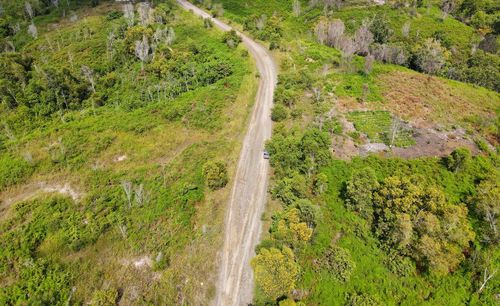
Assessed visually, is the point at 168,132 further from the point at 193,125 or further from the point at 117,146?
the point at 117,146

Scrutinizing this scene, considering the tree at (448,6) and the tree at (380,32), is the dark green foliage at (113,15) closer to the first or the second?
the tree at (380,32)

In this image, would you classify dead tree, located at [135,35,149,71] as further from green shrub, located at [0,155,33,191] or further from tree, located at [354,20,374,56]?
tree, located at [354,20,374,56]

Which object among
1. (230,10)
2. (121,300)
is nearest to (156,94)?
(121,300)

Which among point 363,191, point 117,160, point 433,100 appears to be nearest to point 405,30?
point 433,100

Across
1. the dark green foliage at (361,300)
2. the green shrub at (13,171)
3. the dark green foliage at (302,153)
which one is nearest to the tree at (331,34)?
the dark green foliage at (302,153)

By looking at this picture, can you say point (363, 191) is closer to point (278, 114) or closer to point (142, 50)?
point (278, 114)
